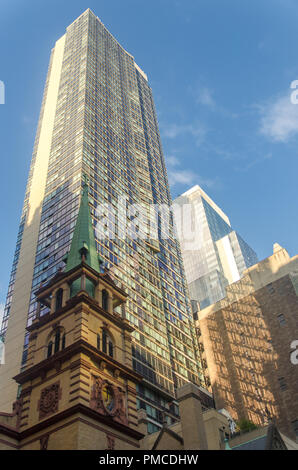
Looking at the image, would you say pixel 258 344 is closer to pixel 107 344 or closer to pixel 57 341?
pixel 107 344

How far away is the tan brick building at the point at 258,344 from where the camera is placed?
85.7 meters

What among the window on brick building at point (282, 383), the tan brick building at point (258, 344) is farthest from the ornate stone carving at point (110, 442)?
the window on brick building at point (282, 383)

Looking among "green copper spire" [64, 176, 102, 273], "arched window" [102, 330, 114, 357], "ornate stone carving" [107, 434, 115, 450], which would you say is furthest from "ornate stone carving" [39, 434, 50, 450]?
"green copper spire" [64, 176, 102, 273]

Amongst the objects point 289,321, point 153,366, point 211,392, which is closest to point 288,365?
point 289,321

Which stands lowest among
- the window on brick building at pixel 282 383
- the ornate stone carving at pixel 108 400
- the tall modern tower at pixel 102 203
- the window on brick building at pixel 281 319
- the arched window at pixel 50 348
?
the ornate stone carving at pixel 108 400

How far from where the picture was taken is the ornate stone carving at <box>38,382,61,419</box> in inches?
1446

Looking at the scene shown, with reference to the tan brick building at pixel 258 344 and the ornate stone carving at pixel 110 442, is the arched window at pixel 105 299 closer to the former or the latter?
the ornate stone carving at pixel 110 442

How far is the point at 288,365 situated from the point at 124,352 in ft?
172

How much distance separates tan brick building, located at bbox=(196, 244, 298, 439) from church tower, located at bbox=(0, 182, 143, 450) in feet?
159

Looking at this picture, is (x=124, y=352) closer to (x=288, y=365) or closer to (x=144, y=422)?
(x=144, y=422)

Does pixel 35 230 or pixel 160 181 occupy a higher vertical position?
pixel 160 181

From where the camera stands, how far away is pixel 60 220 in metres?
91.8

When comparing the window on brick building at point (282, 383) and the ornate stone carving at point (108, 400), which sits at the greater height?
the window on brick building at point (282, 383)
